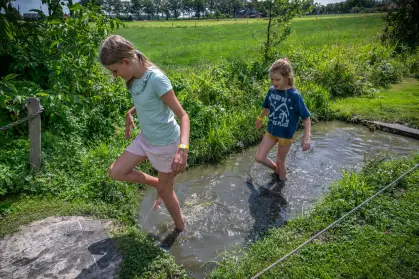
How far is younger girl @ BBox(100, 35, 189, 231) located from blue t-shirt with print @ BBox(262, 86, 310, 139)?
5.48 feet

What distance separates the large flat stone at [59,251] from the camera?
112 inches

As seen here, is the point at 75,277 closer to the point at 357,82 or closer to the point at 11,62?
the point at 11,62

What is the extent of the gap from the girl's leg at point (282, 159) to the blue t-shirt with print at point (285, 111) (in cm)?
21

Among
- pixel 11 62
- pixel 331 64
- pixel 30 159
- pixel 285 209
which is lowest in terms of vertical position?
pixel 285 209

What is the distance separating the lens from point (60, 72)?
4.56m

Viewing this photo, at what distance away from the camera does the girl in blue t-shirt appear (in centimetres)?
395

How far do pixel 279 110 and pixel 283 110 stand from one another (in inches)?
2.2

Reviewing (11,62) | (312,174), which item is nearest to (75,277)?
(312,174)

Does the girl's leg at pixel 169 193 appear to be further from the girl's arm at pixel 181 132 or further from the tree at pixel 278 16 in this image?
the tree at pixel 278 16

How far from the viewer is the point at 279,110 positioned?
4.16 m

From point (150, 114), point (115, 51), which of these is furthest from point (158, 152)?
point (115, 51)

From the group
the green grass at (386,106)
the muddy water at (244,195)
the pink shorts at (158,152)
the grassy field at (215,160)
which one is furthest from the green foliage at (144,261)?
the green grass at (386,106)

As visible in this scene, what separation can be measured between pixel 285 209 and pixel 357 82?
19.0 ft

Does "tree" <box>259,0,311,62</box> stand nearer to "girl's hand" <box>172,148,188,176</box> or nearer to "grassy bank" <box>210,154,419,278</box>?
"grassy bank" <box>210,154,419,278</box>
